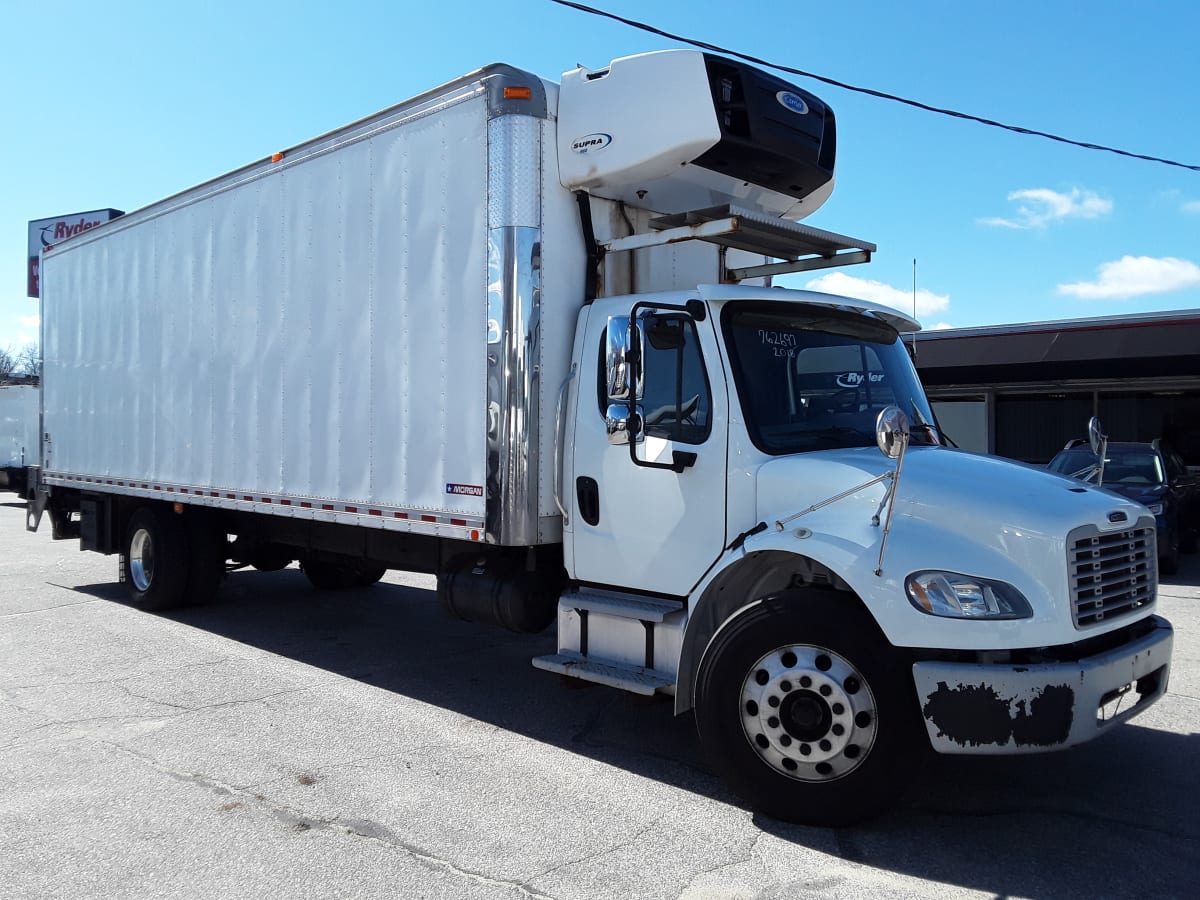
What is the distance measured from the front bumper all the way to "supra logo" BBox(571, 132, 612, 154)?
3.37m

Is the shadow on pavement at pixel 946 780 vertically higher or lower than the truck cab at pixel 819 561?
lower

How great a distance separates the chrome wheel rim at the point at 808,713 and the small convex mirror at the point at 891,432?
3.19ft

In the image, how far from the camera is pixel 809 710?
423 centimetres

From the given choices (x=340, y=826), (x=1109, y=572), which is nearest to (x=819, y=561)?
(x=1109, y=572)

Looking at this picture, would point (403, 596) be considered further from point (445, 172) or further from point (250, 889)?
point (250, 889)

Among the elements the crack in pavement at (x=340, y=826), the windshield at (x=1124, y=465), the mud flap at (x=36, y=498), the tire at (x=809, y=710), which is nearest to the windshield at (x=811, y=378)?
the tire at (x=809, y=710)

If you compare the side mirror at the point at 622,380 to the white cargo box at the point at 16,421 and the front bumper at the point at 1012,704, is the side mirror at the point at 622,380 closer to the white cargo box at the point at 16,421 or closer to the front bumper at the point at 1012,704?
the front bumper at the point at 1012,704

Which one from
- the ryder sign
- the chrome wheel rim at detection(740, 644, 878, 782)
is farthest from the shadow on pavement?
the ryder sign

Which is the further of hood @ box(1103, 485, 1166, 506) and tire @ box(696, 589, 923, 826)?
hood @ box(1103, 485, 1166, 506)

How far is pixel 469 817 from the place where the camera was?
437 centimetres

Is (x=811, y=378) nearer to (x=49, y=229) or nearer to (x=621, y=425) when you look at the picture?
(x=621, y=425)

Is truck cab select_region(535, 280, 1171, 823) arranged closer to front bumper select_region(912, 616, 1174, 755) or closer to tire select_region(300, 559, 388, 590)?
front bumper select_region(912, 616, 1174, 755)

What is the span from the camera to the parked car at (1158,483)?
12.1 meters

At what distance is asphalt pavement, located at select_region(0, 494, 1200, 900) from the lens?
3.77m
